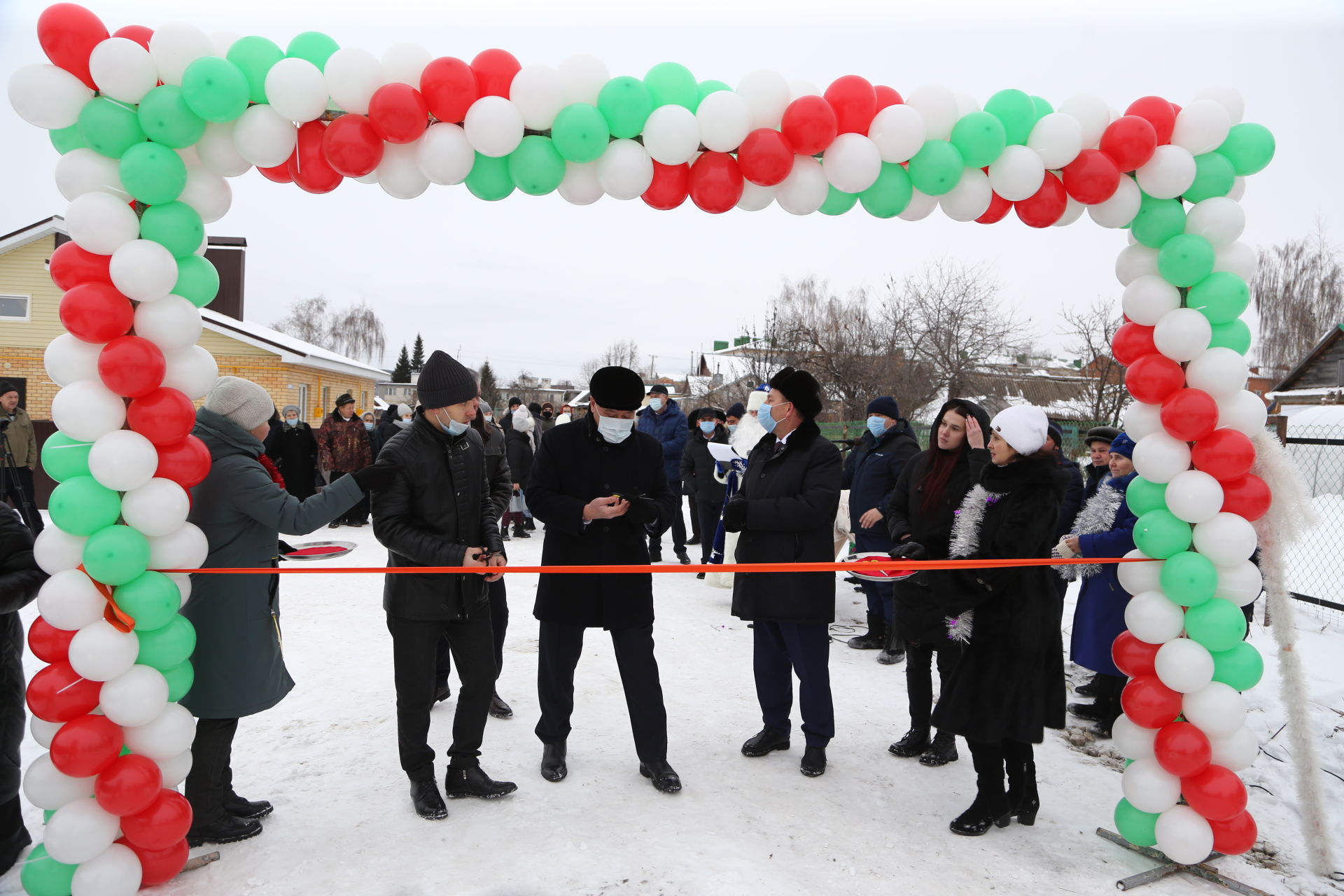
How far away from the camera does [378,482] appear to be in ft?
10.7

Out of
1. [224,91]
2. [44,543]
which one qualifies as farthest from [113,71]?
[44,543]

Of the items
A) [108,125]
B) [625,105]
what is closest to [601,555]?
[625,105]

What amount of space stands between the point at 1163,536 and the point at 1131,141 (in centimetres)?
160

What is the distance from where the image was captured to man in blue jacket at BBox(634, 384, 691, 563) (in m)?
9.64

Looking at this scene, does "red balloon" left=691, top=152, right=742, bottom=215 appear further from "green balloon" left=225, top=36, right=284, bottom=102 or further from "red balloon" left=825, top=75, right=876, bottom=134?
"green balloon" left=225, top=36, right=284, bottom=102

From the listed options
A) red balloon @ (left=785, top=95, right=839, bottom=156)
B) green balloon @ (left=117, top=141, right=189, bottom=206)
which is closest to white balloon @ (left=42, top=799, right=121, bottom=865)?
green balloon @ (left=117, top=141, right=189, bottom=206)

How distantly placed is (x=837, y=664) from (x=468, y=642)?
10.3 ft

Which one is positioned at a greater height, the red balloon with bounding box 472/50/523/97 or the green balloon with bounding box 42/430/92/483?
the red balloon with bounding box 472/50/523/97

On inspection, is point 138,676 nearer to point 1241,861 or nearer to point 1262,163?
point 1241,861

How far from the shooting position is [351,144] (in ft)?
9.87

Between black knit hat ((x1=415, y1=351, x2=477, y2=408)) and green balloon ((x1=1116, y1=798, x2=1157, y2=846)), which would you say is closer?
green balloon ((x1=1116, y1=798, x2=1157, y2=846))

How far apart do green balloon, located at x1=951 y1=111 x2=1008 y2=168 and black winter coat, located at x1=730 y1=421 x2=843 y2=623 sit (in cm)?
148

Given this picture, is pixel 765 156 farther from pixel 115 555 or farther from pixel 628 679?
pixel 115 555

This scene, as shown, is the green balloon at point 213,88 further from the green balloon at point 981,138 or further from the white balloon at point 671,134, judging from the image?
the green balloon at point 981,138
